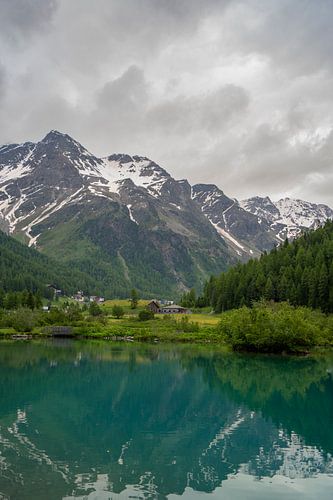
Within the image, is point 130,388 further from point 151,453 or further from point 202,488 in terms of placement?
point 202,488

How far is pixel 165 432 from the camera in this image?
3556cm

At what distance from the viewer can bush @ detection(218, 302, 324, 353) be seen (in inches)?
3664

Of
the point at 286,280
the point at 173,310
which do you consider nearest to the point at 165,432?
the point at 286,280

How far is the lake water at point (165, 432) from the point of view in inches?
949

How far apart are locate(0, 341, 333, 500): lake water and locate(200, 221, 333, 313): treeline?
198 ft

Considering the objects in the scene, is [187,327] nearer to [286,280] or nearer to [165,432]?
[286,280]

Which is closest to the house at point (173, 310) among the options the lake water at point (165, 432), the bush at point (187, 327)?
the bush at point (187, 327)

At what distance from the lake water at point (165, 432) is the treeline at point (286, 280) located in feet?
198

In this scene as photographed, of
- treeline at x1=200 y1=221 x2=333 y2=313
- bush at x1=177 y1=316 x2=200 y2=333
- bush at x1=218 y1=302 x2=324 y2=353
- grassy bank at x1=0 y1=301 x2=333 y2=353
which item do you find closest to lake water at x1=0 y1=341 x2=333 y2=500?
bush at x1=218 y1=302 x2=324 y2=353

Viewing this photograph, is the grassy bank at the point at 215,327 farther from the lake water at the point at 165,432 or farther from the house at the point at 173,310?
the lake water at the point at 165,432

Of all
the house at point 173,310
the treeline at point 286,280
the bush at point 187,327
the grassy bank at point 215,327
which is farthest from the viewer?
the house at point 173,310

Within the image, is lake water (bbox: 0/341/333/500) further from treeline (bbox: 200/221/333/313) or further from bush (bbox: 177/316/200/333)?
treeline (bbox: 200/221/333/313)

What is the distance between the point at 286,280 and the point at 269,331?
50.3 m

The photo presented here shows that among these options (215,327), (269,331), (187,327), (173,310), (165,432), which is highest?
(173,310)
